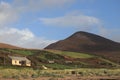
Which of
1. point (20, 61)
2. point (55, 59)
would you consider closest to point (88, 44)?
point (55, 59)

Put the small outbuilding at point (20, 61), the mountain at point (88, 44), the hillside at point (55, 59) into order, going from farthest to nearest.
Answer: the mountain at point (88, 44) < the hillside at point (55, 59) < the small outbuilding at point (20, 61)

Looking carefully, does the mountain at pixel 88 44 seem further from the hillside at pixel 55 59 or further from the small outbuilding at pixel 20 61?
the small outbuilding at pixel 20 61

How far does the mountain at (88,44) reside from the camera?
153 metres

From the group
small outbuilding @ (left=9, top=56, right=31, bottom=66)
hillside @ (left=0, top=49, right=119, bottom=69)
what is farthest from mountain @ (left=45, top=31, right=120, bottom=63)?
small outbuilding @ (left=9, top=56, right=31, bottom=66)

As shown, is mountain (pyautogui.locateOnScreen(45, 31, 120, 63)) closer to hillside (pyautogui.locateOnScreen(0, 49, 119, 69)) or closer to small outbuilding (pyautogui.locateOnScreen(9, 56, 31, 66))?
hillside (pyautogui.locateOnScreen(0, 49, 119, 69))

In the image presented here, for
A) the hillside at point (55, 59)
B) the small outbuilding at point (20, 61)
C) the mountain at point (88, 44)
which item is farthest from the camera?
the mountain at point (88, 44)

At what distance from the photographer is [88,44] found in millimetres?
160750

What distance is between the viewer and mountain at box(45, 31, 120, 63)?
152625 millimetres

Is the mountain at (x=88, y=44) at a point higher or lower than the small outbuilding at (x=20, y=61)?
higher

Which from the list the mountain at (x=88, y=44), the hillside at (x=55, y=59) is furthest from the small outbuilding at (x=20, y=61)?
the mountain at (x=88, y=44)

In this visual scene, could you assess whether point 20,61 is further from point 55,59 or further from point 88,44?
point 88,44

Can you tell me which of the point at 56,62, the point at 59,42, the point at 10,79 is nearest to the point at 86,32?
the point at 59,42

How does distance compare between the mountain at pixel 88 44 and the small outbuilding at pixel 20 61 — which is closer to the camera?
the small outbuilding at pixel 20 61

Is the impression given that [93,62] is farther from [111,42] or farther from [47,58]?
[111,42]
